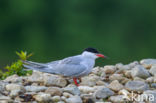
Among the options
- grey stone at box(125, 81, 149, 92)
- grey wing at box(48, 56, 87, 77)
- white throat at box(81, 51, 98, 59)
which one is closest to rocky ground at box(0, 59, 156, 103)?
grey stone at box(125, 81, 149, 92)

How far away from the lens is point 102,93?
3713 mm

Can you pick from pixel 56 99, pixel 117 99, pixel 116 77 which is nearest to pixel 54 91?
pixel 56 99

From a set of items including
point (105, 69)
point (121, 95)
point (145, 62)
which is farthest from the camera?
point (145, 62)

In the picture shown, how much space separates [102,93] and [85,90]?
0.27m

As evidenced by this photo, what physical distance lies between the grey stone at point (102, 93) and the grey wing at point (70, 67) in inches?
23.6

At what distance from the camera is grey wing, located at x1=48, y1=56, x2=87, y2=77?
4.27 m

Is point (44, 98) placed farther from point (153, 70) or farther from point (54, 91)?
point (153, 70)

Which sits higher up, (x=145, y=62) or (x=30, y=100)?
(x=145, y=62)

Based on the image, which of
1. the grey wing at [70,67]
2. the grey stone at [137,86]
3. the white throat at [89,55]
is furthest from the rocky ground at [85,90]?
the white throat at [89,55]

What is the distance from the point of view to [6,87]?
384cm

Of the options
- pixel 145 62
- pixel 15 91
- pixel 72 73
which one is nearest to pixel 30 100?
pixel 15 91

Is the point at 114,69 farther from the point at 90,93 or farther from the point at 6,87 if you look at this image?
the point at 6,87

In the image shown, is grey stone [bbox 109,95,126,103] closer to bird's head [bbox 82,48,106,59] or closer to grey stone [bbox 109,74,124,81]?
grey stone [bbox 109,74,124,81]

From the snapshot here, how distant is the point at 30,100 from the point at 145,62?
271 cm
